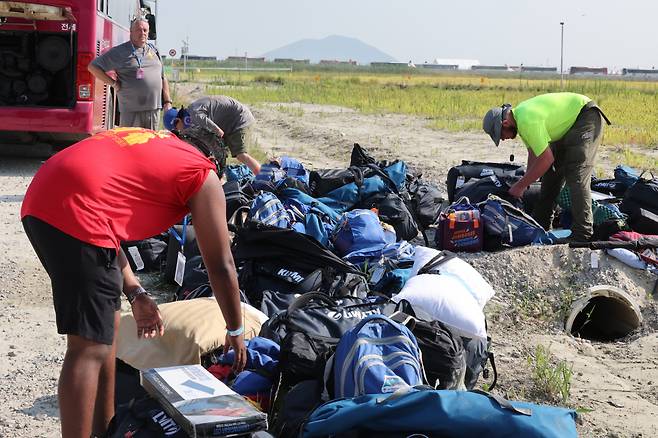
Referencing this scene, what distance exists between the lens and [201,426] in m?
3.02

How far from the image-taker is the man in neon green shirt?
7.54 m

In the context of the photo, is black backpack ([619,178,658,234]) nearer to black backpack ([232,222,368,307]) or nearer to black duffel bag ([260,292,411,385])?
black backpack ([232,222,368,307])

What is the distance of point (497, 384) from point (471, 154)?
37.6 ft

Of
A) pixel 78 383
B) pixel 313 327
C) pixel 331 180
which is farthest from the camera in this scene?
pixel 331 180

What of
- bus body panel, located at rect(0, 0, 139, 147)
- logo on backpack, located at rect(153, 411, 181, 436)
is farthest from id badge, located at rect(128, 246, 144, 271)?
bus body panel, located at rect(0, 0, 139, 147)

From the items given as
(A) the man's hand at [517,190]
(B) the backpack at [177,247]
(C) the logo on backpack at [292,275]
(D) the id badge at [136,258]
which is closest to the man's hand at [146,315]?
(C) the logo on backpack at [292,275]

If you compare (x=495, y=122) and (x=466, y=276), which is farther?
(x=495, y=122)

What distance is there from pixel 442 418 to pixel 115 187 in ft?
4.95

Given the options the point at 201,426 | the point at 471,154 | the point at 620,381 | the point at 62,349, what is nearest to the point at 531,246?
the point at 620,381

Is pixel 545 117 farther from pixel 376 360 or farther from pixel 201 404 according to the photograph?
pixel 201 404

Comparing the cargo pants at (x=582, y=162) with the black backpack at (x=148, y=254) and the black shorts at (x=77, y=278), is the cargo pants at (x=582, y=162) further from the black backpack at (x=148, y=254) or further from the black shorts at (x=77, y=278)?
the black shorts at (x=77, y=278)

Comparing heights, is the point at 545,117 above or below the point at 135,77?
below

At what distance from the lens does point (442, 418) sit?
3.23 metres

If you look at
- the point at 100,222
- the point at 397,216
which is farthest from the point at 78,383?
the point at 397,216
